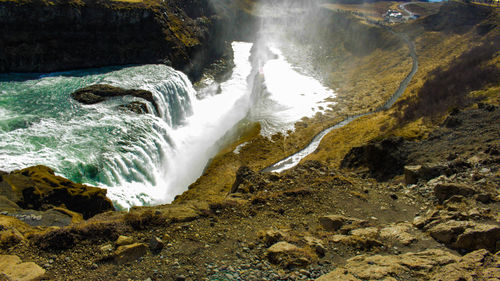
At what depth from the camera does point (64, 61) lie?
46.8 m

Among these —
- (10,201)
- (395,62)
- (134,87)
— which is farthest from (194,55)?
(10,201)

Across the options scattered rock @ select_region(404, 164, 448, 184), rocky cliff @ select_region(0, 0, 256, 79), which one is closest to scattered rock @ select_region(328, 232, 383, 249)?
scattered rock @ select_region(404, 164, 448, 184)

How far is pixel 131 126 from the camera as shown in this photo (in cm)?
3428

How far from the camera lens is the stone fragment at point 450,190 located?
1488cm

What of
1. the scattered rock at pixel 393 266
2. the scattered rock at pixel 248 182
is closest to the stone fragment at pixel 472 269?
the scattered rock at pixel 393 266

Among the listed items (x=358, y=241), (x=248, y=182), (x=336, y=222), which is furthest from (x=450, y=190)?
(x=248, y=182)

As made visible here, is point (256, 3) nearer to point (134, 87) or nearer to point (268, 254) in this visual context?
point (134, 87)

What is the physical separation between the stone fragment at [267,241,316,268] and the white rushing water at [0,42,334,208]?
17431 mm

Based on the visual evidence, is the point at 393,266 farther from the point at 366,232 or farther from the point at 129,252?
the point at 129,252

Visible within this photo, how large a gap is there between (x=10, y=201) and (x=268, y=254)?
46.9 ft

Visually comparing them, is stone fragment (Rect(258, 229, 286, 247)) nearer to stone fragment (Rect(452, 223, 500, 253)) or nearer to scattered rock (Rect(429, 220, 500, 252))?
scattered rock (Rect(429, 220, 500, 252))

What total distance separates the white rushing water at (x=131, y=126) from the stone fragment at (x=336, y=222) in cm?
1705

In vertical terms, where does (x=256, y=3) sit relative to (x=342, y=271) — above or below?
above

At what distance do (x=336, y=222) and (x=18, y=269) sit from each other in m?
11.7
